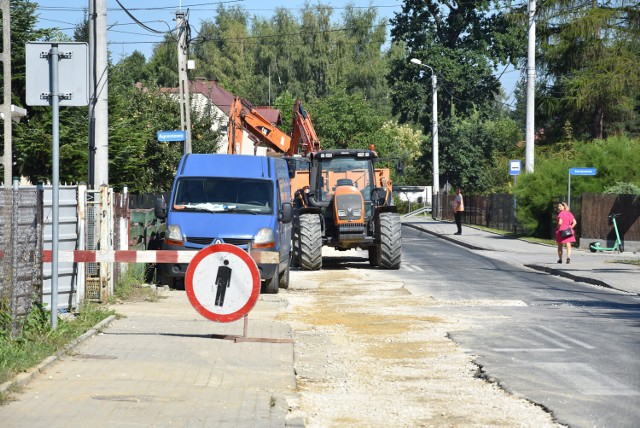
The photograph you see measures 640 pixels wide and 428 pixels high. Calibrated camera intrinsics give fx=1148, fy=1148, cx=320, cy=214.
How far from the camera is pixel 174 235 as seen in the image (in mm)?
19656

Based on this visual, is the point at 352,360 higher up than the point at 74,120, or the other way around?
the point at 74,120

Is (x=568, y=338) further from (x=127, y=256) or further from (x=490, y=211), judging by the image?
(x=490, y=211)

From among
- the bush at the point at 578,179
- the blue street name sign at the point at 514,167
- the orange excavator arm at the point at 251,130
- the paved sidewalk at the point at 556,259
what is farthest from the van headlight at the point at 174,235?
the blue street name sign at the point at 514,167

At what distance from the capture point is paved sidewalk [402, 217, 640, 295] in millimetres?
24173

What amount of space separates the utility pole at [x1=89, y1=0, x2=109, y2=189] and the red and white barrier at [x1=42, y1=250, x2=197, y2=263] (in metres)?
5.47

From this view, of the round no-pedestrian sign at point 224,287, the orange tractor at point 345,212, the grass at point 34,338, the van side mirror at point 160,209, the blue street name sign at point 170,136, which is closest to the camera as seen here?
the grass at point 34,338

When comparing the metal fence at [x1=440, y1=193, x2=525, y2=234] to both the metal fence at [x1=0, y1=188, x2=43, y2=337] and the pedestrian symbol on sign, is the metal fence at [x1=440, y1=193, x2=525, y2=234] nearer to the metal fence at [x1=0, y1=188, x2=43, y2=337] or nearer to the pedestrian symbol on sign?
the pedestrian symbol on sign

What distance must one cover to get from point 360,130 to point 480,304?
71.8m

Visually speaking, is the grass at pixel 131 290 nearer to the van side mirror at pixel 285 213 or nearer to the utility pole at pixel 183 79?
the van side mirror at pixel 285 213

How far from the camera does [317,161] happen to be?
93.8ft

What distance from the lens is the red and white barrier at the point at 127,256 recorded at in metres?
12.5

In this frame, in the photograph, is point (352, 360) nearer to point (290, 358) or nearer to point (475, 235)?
point (290, 358)

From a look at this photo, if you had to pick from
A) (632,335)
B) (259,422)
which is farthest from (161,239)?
(259,422)

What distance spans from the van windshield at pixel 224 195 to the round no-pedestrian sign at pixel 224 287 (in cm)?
815
